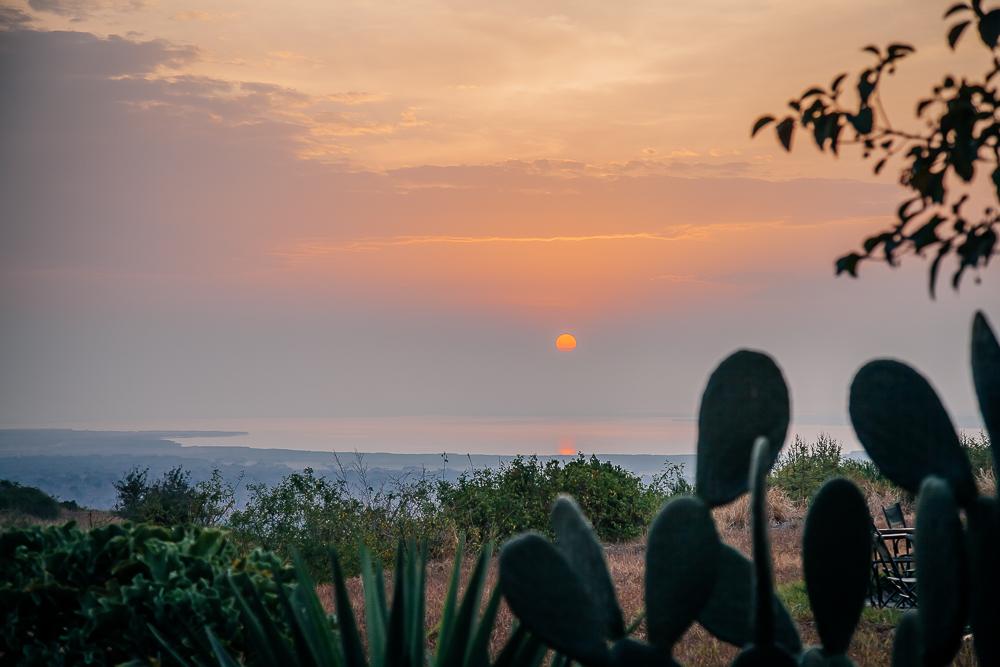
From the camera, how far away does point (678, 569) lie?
2814 millimetres

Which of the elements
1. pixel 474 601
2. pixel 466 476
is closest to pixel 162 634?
pixel 474 601

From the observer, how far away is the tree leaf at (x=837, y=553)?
9.64 feet

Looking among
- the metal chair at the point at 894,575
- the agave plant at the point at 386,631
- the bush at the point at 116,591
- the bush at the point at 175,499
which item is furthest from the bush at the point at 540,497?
the agave plant at the point at 386,631

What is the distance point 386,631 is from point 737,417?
127 centimetres

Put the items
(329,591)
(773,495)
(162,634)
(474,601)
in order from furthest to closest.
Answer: (773,495)
(329,591)
(162,634)
(474,601)

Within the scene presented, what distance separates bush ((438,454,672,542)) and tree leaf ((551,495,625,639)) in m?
9.52

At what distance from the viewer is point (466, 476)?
538 inches


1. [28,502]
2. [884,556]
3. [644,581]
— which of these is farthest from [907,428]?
[28,502]

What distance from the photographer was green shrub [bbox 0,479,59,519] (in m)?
18.7

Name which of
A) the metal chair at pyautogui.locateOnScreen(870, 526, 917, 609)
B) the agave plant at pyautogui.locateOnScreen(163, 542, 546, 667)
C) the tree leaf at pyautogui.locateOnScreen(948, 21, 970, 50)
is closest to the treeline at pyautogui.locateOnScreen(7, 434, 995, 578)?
the metal chair at pyautogui.locateOnScreen(870, 526, 917, 609)

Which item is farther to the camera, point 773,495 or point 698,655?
point 773,495

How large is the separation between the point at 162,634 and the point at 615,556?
8250 mm

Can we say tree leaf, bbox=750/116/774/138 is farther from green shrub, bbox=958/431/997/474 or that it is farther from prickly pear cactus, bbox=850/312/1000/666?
green shrub, bbox=958/431/997/474

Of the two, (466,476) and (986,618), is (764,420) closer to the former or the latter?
(986,618)
